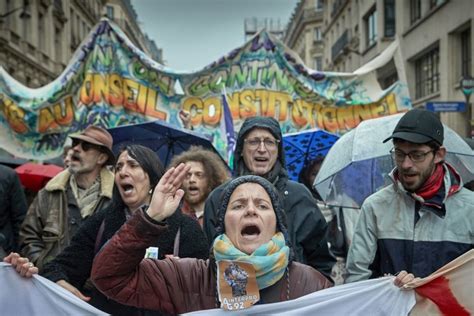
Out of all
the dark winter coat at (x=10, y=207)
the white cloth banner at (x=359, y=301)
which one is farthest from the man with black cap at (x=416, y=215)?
the dark winter coat at (x=10, y=207)

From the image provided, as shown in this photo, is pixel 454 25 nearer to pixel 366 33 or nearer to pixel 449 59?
pixel 449 59

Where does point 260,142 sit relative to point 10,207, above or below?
above

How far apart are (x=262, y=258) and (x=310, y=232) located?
1.29m

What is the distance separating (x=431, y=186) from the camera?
2.70 meters

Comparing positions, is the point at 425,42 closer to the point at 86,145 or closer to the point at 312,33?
the point at 86,145

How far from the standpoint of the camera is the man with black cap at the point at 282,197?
3361 millimetres

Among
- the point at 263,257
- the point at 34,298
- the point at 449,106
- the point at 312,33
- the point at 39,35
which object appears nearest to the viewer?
Result: the point at 263,257

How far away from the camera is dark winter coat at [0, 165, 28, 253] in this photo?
4574 millimetres

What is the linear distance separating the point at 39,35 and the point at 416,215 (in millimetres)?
→ 31822

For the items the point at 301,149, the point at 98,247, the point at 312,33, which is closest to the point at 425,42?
the point at 301,149

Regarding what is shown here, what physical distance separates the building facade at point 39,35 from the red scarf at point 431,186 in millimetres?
18951

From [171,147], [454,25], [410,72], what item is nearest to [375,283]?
[171,147]

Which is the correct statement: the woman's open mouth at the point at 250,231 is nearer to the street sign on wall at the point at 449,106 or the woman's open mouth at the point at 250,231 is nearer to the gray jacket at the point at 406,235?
the gray jacket at the point at 406,235

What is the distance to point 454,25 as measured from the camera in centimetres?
1903
